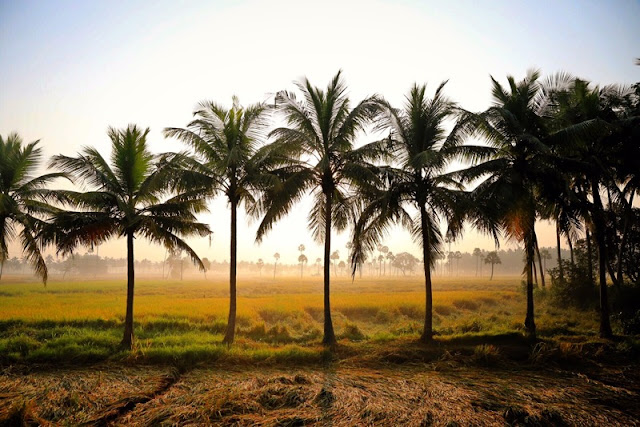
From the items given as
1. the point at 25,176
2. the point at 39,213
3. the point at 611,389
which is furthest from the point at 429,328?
the point at 25,176

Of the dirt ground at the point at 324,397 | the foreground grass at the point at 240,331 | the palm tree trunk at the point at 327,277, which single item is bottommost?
the foreground grass at the point at 240,331

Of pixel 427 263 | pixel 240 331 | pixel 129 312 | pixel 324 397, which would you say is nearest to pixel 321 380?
pixel 324 397

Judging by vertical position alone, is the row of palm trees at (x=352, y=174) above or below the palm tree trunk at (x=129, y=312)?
above

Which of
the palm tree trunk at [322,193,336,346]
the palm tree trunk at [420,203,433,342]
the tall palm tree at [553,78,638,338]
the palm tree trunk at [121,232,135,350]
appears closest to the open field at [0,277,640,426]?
the palm tree trunk at [121,232,135,350]

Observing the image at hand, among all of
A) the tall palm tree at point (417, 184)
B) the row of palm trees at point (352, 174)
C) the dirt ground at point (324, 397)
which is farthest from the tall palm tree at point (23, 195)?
the tall palm tree at point (417, 184)

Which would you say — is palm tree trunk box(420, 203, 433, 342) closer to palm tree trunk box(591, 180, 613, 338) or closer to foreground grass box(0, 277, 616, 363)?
foreground grass box(0, 277, 616, 363)

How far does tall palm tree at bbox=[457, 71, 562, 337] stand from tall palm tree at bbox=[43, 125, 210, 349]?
11191 millimetres

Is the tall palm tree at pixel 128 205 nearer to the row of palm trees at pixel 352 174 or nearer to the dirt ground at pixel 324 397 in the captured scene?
the row of palm trees at pixel 352 174

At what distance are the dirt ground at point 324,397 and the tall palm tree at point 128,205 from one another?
4.16 meters

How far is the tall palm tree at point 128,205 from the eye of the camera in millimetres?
10812

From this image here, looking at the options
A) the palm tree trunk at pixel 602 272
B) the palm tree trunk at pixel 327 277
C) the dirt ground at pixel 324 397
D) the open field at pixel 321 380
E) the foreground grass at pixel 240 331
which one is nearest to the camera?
the dirt ground at pixel 324 397

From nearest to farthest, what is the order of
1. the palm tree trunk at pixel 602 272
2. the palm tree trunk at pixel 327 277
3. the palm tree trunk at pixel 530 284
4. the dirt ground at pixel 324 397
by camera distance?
the dirt ground at pixel 324 397
the palm tree trunk at pixel 327 277
the palm tree trunk at pixel 602 272
the palm tree trunk at pixel 530 284

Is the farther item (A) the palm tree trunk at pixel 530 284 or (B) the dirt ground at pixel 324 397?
(A) the palm tree trunk at pixel 530 284

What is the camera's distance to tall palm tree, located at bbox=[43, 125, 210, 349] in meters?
10.8
